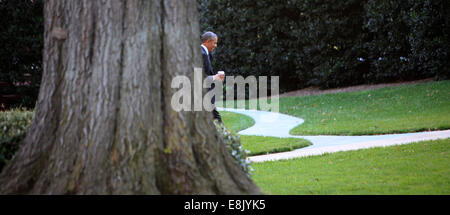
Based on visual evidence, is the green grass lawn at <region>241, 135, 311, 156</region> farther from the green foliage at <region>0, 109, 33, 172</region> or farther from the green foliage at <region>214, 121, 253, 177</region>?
the green foliage at <region>0, 109, 33, 172</region>

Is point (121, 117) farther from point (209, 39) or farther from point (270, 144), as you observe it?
point (270, 144)

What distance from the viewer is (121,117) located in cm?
381

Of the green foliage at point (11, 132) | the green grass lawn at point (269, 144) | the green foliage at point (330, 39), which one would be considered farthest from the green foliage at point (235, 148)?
the green foliage at point (330, 39)

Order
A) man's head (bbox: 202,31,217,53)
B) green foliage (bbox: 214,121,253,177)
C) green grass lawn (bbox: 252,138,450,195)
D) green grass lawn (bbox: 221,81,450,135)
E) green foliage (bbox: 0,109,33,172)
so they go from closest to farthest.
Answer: green foliage (bbox: 0,109,33,172)
green foliage (bbox: 214,121,253,177)
green grass lawn (bbox: 252,138,450,195)
man's head (bbox: 202,31,217,53)
green grass lawn (bbox: 221,81,450,135)

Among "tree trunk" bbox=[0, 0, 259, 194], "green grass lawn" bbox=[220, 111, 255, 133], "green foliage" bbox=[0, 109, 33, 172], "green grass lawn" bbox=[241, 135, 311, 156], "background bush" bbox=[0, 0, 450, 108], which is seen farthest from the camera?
"green grass lawn" bbox=[220, 111, 255, 133]

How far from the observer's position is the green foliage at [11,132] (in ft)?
15.1

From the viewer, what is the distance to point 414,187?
5363mm

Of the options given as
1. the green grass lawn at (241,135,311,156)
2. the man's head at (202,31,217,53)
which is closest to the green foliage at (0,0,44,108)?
the man's head at (202,31,217,53)

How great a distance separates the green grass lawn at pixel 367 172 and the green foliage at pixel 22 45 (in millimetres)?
6534

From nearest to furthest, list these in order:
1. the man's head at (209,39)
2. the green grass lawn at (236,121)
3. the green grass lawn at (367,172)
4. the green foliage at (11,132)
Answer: the green foliage at (11,132) < the green grass lawn at (367,172) < the man's head at (209,39) < the green grass lawn at (236,121)

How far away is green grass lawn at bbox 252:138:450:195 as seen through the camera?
5.45 metres

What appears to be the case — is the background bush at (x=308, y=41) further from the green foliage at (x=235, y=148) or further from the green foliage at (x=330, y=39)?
the green foliage at (x=235, y=148)

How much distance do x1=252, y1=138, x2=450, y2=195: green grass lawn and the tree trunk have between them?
1821 millimetres
